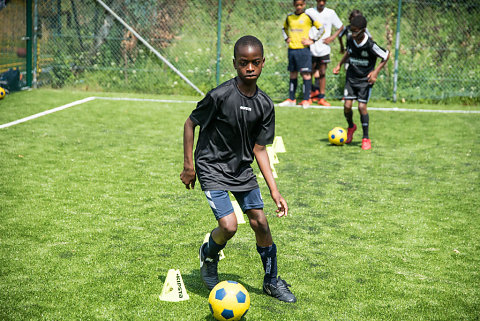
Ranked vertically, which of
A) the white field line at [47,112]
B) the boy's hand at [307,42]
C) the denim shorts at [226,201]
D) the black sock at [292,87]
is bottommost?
the white field line at [47,112]

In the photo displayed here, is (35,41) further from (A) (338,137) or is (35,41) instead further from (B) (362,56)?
(B) (362,56)

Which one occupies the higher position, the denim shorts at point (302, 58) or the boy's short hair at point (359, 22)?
the boy's short hair at point (359, 22)

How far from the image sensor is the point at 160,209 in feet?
21.2

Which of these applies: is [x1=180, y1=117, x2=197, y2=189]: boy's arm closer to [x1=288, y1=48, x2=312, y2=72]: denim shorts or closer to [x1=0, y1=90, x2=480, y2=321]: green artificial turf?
[x1=0, y1=90, x2=480, y2=321]: green artificial turf

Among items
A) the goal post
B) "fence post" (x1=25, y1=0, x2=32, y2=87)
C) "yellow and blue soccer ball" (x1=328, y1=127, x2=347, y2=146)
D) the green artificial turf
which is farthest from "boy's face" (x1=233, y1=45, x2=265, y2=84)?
"fence post" (x1=25, y1=0, x2=32, y2=87)

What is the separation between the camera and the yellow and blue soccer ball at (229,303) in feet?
12.6

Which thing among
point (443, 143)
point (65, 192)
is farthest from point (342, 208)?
point (443, 143)

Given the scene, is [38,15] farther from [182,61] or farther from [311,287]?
[311,287]

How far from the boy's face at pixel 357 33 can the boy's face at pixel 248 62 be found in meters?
5.82

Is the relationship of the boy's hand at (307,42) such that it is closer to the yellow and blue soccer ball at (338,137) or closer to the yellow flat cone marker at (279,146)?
the yellow and blue soccer ball at (338,137)

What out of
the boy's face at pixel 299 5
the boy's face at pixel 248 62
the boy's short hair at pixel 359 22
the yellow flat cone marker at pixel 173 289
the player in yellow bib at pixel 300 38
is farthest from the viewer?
the player in yellow bib at pixel 300 38

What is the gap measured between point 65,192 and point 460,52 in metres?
12.3

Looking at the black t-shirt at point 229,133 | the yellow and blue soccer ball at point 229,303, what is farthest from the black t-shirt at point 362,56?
the yellow and blue soccer ball at point 229,303

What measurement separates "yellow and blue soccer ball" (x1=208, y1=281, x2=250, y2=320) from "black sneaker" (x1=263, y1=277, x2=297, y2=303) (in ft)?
1.53
